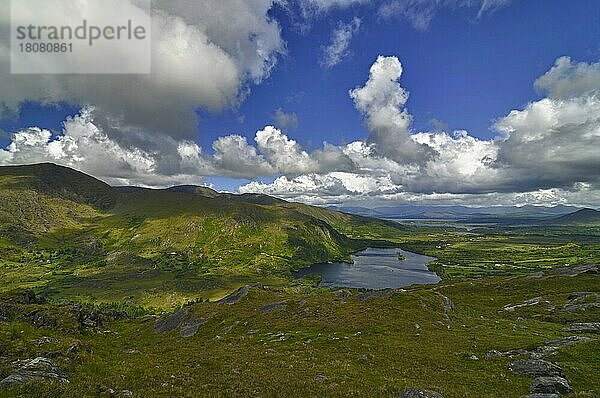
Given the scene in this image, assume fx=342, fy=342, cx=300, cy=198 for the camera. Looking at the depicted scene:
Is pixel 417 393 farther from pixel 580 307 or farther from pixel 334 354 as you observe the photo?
pixel 580 307

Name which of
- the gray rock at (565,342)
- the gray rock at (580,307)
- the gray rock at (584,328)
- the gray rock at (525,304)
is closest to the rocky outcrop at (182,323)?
the gray rock at (565,342)

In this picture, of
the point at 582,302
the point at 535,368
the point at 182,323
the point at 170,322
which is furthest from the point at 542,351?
the point at 170,322

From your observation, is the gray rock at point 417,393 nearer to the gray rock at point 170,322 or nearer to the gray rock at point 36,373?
the gray rock at point 36,373

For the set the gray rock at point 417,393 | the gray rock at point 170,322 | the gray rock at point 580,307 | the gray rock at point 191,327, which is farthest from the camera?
the gray rock at point 170,322

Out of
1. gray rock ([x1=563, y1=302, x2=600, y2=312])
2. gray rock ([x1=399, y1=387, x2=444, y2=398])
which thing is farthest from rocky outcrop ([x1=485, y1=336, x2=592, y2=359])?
gray rock ([x1=563, y1=302, x2=600, y2=312])

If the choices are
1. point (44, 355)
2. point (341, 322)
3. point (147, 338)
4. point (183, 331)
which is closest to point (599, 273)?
point (341, 322)

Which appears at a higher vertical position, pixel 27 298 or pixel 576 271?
pixel 576 271
